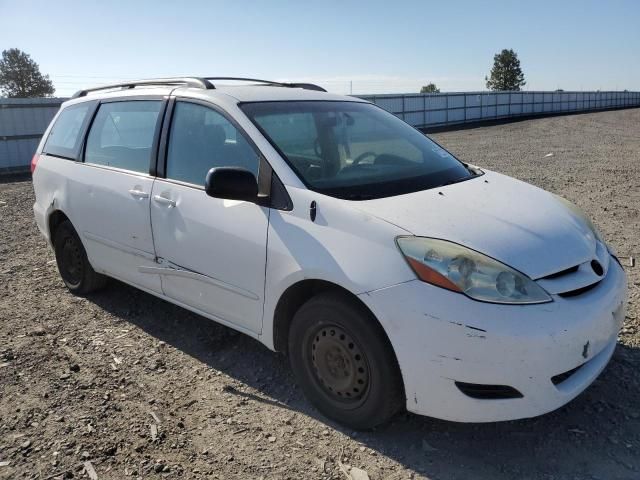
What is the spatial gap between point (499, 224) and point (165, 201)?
207 centimetres

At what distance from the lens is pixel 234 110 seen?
3416 millimetres

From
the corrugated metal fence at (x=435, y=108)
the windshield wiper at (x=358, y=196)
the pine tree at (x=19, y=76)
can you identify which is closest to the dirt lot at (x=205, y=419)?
the windshield wiper at (x=358, y=196)

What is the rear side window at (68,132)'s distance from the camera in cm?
474

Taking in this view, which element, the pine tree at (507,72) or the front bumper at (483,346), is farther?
the pine tree at (507,72)

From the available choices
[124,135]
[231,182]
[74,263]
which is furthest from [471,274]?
[74,263]

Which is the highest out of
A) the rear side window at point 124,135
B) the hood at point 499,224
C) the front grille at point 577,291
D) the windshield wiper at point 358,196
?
the rear side window at point 124,135

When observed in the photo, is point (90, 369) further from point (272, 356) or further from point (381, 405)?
point (381, 405)

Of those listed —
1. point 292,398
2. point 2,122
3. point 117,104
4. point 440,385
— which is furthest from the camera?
point 2,122

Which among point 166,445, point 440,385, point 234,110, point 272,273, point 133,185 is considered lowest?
point 166,445

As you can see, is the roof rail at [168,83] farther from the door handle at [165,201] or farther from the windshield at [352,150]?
the door handle at [165,201]

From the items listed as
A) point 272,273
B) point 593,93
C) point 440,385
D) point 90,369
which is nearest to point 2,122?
point 90,369

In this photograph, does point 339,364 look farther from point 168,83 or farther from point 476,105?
point 476,105

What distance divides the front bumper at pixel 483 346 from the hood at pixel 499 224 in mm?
233

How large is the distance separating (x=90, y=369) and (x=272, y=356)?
46.9 inches
